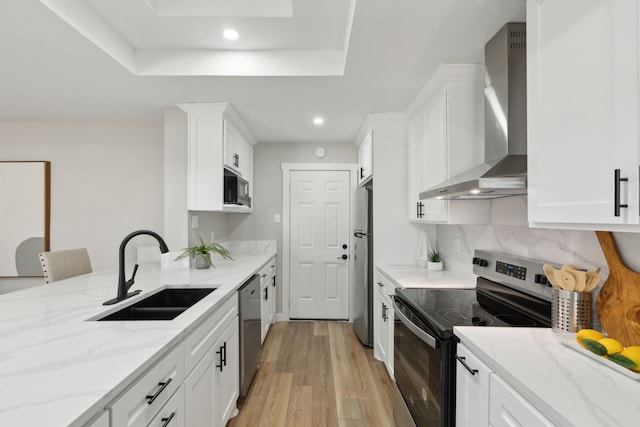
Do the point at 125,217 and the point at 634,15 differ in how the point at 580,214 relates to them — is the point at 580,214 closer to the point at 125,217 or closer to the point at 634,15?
the point at 634,15

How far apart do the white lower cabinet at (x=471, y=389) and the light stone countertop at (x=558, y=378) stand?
4 centimetres

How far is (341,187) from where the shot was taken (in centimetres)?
424

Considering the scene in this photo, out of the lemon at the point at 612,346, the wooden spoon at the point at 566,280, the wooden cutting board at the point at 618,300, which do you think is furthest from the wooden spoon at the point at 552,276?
the lemon at the point at 612,346

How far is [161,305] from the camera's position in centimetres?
206

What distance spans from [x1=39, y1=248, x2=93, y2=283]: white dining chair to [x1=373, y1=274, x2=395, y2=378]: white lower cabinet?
2476 millimetres

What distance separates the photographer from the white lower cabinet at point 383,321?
8.36 feet

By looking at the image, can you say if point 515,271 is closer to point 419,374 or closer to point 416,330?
point 416,330

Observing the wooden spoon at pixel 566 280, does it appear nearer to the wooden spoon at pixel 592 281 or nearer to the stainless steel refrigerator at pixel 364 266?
the wooden spoon at pixel 592 281

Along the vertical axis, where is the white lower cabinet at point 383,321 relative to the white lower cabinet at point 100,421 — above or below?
below

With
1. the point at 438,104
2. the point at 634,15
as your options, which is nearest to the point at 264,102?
the point at 438,104

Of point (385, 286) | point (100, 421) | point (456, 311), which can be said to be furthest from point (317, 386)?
point (100, 421)

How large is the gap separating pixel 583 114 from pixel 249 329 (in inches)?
90.5

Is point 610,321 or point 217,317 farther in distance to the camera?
point 217,317

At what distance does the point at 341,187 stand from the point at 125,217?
252 centimetres
